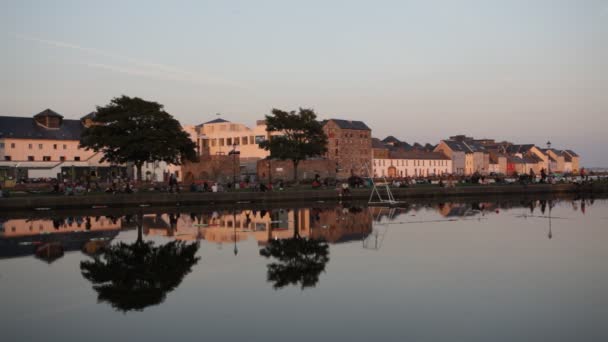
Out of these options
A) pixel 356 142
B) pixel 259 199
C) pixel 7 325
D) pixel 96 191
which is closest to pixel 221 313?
pixel 7 325

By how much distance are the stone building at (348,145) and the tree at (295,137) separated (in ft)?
141

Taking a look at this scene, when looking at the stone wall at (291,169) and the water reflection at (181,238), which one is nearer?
the water reflection at (181,238)

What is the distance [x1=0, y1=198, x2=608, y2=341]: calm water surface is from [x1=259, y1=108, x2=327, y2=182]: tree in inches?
1674

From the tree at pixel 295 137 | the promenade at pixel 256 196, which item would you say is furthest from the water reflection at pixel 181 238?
the tree at pixel 295 137

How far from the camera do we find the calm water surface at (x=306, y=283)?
10.4 metres

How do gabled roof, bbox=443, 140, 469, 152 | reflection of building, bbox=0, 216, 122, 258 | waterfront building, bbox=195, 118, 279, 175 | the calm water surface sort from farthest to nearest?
1. gabled roof, bbox=443, 140, 469, 152
2. waterfront building, bbox=195, 118, 279, 175
3. reflection of building, bbox=0, 216, 122, 258
4. the calm water surface

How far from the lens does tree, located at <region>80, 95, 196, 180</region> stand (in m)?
52.7

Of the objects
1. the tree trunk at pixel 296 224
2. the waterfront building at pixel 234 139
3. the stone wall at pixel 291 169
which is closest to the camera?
the tree trunk at pixel 296 224

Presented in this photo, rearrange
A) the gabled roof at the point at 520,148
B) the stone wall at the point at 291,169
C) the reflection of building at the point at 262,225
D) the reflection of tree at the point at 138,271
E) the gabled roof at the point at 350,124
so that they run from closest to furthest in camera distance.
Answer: the reflection of tree at the point at 138,271, the reflection of building at the point at 262,225, the stone wall at the point at 291,169, the gabled roof at the point at 350,124, the gabled roof at the point at 520,148

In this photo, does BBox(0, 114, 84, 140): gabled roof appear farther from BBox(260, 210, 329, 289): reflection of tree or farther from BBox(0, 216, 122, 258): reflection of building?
A: BBox(260, 210, 329, 289): reflection of tree

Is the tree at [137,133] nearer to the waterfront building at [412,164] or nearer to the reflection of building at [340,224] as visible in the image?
the reflection of building at [340,224]

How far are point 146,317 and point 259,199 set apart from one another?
35.9 m

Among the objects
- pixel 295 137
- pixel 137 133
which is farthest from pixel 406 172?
pixel 137 133

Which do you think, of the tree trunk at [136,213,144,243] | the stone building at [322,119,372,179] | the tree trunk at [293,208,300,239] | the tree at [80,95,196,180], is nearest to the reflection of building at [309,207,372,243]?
the tree trunk at [293,208,300,239]
